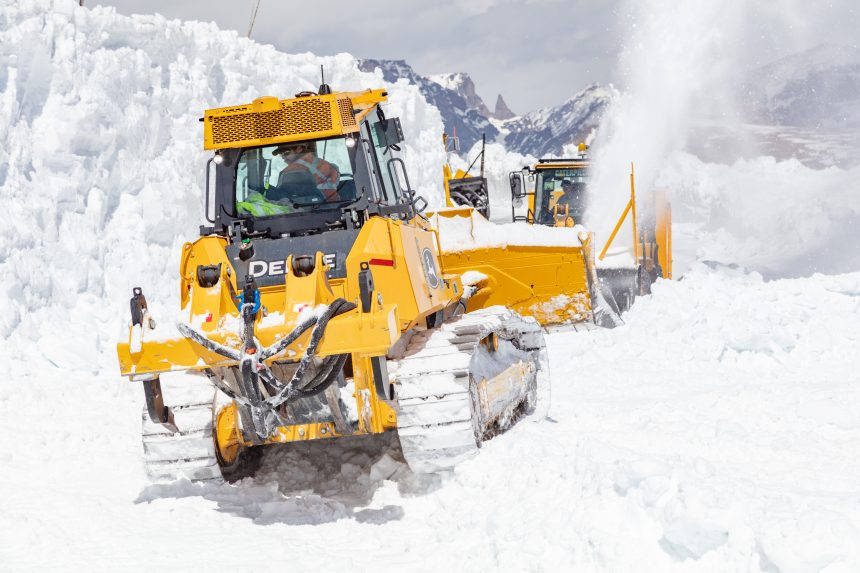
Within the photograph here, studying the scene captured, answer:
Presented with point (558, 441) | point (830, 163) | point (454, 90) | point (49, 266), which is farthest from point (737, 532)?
point (454, 90)

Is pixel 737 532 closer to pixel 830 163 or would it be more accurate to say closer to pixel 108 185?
pixel 108 185

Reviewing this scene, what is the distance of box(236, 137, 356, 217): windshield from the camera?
518 cm

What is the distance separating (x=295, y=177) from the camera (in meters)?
5.26

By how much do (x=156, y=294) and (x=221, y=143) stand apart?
7.59 metres

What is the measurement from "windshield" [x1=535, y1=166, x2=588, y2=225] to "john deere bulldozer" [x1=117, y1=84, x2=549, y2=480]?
831 cm

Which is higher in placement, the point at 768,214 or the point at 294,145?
the point at 294,145

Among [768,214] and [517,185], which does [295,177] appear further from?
[768,214]

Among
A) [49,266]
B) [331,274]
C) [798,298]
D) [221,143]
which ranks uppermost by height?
[221,143]

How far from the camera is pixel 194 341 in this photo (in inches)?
163

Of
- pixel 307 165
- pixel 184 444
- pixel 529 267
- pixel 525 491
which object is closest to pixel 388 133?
pixel 307 165

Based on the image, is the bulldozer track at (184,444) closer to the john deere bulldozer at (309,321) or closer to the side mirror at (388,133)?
the john deere bulldozer at (309,321)

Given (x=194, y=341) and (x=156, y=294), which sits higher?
(x=194, y=341)

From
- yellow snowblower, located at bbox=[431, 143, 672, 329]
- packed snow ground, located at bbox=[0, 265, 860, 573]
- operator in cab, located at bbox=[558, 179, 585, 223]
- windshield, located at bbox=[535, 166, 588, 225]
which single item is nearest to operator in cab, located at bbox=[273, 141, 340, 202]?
packed snow ground, located at bbox=[0, 265, 860, 573]

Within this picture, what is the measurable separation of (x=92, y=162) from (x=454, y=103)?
33.8 m
